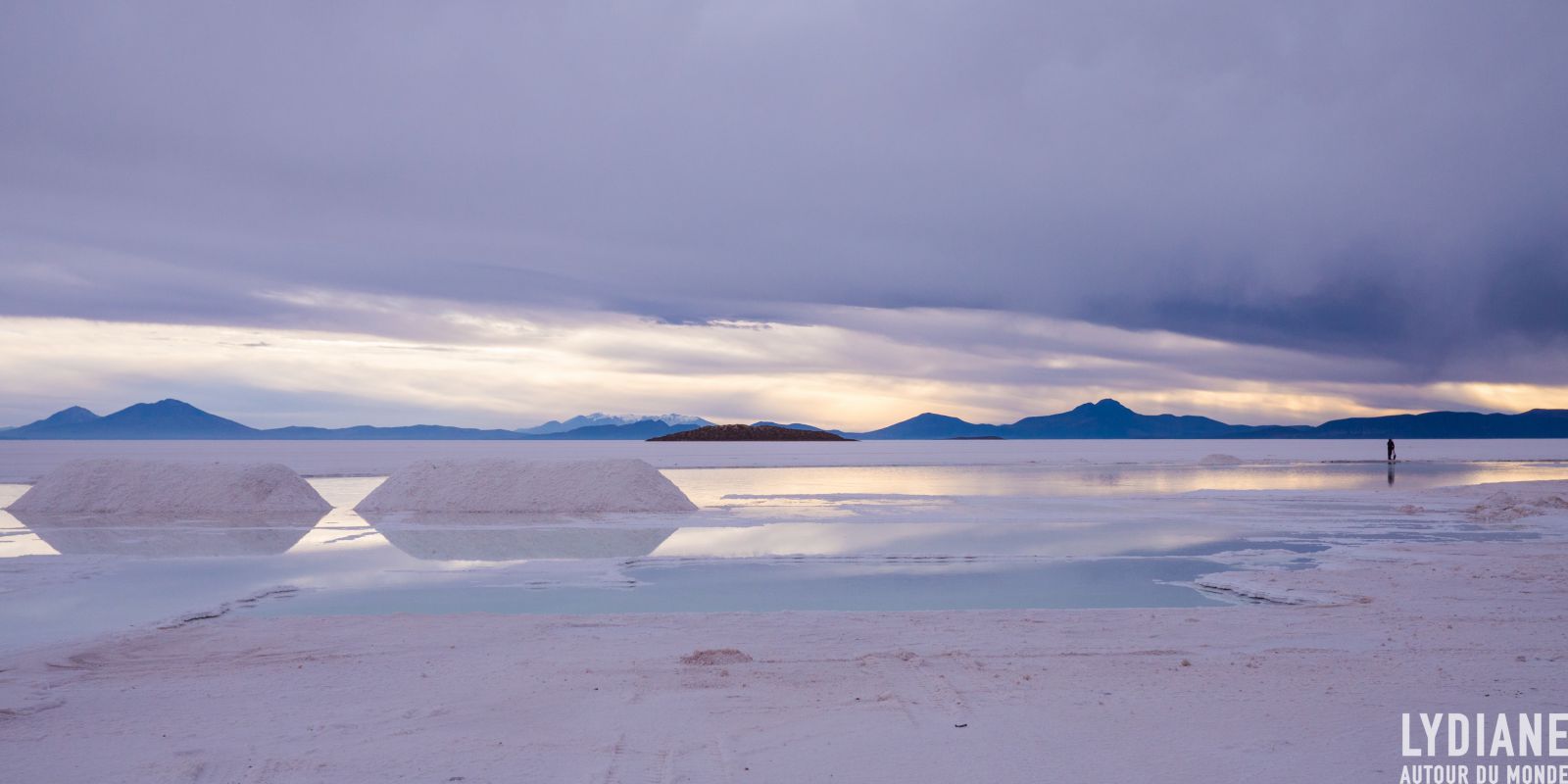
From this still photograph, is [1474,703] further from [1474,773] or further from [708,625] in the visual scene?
[708,625]

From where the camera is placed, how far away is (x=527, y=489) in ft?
75.6

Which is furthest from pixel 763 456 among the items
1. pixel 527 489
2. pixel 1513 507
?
pixel 1513 507

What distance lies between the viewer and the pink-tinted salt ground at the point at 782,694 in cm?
505

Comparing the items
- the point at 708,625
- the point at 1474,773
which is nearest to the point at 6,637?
the point at 708,625

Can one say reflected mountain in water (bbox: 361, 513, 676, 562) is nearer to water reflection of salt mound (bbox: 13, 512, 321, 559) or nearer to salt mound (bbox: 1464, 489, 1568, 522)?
water reflection of salt mound (bbox: 13, 512, 321, 559)

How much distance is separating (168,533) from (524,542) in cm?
728

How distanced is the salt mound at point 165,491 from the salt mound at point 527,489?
76.4 inches

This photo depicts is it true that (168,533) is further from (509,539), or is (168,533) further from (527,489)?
(527,489)

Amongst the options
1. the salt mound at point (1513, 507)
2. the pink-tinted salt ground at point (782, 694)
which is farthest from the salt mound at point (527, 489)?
the salt mound at point (1513, 507)

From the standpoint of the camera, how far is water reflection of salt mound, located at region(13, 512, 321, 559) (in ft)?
50.5

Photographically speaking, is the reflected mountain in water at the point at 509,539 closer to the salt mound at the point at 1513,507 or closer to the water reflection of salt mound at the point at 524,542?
the water reflection of salt mound at the point at 524,542

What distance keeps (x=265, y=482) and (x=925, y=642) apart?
800 inches

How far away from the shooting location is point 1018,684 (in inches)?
258

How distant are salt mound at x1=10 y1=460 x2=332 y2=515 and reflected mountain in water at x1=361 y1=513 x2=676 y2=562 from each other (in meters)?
3.47
